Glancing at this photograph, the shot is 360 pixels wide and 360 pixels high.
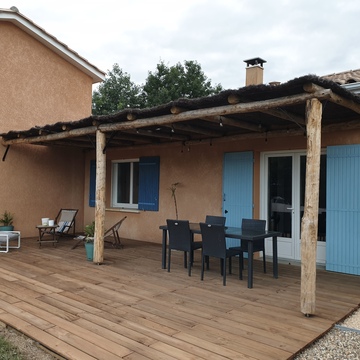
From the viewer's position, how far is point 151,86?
23750 mm

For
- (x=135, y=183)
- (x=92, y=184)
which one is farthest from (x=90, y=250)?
(x=92, y=184)

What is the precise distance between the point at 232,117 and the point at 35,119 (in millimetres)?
5923

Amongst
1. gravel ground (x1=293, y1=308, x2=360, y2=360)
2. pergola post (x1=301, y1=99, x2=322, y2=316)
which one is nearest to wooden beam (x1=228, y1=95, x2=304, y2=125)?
pergola post (x1=301, y1=99, x2=322, y2=316)

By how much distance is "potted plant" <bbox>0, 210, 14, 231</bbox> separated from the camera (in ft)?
27.4

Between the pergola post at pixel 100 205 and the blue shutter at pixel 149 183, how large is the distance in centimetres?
234

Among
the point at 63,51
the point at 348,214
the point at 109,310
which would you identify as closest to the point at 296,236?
the point at 348,214

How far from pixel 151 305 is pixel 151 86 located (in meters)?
21.3

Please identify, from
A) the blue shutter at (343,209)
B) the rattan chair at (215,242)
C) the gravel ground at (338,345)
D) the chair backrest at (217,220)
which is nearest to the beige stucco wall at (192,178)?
the blue shutter at (343,209)

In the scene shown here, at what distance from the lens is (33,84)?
30.3ft

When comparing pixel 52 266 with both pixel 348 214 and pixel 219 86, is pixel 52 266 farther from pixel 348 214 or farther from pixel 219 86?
pixel 219 86

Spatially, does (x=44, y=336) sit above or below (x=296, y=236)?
below

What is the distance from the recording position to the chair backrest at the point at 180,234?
5.28 meters

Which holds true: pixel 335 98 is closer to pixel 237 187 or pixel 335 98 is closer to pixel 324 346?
pixel 324 346

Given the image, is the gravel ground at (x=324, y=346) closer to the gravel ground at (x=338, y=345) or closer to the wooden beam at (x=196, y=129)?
the gravel ground at (x=338, y=345)
